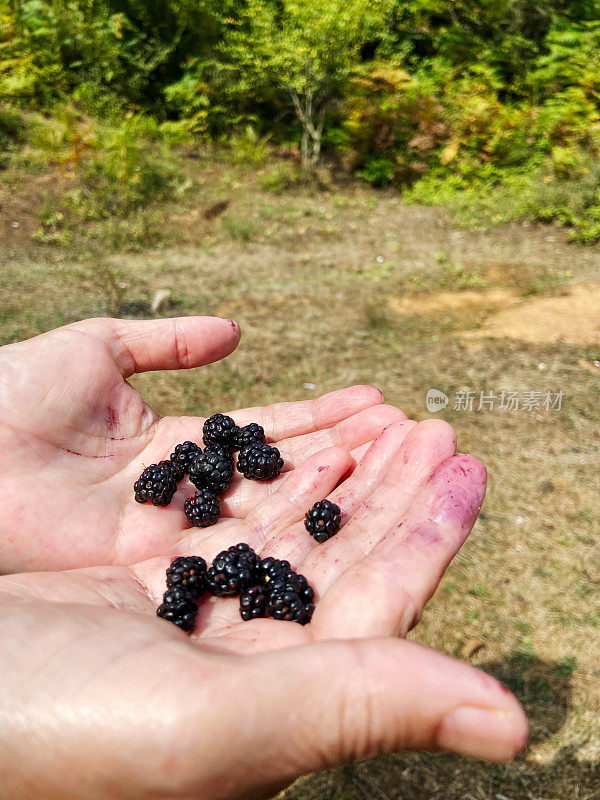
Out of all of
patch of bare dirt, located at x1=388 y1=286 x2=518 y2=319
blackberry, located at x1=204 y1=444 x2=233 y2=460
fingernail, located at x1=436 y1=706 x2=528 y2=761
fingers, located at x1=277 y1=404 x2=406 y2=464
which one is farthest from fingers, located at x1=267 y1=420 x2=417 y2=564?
patch of bare dirt, located at x1=388 y1=286 x2=518 y2=319

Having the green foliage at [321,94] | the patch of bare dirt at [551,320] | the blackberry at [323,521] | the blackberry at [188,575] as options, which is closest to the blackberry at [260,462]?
the blackberry at [323,521]

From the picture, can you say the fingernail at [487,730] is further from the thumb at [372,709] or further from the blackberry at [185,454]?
the blackberry at [185,454]

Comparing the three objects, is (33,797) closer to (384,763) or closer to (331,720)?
(331,720)

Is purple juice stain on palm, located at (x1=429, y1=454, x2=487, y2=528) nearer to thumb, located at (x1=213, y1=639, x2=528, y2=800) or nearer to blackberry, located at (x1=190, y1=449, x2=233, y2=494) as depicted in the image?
thumb, located at (x1=213, y1=639, x2=528, y2=800)

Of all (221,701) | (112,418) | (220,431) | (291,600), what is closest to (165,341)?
(112,418)

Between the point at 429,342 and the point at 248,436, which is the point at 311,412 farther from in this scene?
the point at 429,342

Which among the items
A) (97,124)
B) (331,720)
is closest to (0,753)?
(331,720)
